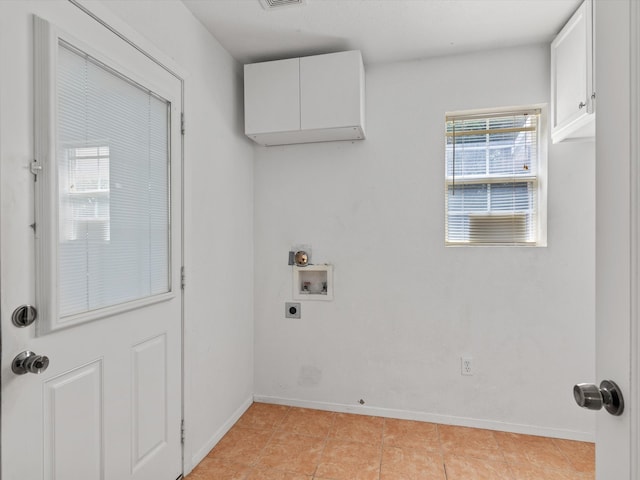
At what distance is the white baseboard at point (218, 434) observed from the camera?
2.11 m

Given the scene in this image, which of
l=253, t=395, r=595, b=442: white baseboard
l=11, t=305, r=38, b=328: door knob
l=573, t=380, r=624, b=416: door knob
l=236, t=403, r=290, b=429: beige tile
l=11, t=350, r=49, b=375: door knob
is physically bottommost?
l=236, t=403, r=290, b=429: beige tile

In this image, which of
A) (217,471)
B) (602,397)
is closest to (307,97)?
(602,397)

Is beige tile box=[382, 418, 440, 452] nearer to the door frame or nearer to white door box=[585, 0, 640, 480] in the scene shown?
the door frame

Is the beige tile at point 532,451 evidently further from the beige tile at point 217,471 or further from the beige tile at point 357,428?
the beige tile at point 217,471

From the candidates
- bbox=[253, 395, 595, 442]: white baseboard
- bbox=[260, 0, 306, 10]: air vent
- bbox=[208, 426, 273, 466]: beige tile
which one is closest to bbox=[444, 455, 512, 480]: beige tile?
bbox=[253, 395, 595, 442]: white baseboard

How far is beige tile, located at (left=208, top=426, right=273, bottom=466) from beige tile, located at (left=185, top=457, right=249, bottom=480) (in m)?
0.04

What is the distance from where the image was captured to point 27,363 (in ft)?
3.84

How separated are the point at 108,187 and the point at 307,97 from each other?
55.5 inches

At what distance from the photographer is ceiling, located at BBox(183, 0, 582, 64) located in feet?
6.63

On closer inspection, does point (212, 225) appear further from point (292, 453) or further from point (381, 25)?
point (381, 25)

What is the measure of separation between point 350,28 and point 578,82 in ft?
4.27

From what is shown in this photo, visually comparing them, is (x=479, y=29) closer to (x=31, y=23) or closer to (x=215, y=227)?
(x=215, y=227)

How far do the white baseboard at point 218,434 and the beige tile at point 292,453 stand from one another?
0.32m

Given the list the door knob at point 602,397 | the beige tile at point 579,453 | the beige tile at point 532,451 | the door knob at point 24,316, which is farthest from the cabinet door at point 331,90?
the beige tile at point 579,453
